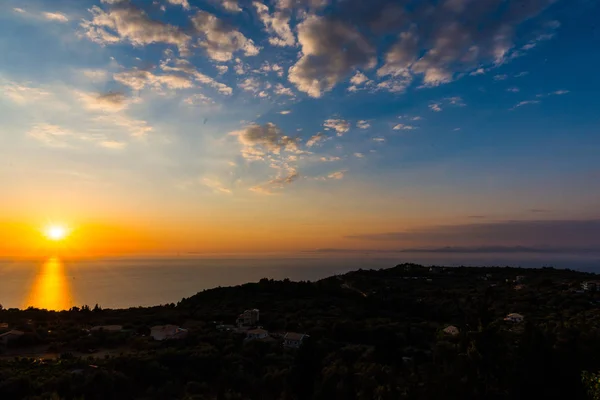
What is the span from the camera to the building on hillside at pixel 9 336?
75.0ft

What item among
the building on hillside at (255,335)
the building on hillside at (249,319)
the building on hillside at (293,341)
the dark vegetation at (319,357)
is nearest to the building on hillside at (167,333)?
the dark vegetation at (319,357)

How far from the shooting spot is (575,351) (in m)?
13.4

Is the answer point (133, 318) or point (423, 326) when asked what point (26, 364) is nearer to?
point (133, 318)

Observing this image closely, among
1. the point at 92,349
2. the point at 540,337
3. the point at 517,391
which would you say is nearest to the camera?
the point at 517,391

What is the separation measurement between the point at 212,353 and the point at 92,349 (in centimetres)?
834

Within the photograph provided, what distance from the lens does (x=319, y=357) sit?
547 inches

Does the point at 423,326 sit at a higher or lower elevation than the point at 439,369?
lower

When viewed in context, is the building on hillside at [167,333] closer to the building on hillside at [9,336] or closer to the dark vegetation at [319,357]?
Answer: the dark vegetation at [319,357]

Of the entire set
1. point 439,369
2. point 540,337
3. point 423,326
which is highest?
point 540,337

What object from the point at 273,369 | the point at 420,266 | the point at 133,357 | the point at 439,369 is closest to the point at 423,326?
the point at 273,369

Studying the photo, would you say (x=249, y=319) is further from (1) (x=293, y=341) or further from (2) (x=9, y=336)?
(2) (x=9, y=336)

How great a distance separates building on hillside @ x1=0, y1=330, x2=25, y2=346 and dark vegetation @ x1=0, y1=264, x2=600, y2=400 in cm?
45

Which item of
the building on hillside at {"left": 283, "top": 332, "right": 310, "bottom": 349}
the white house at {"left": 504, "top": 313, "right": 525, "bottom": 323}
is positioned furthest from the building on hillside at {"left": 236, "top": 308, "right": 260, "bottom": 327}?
the white house at {"left": 504, "top": 313, "right": 525, "bottom": 323}

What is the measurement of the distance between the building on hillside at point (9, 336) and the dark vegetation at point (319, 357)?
0.45m
